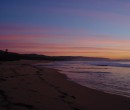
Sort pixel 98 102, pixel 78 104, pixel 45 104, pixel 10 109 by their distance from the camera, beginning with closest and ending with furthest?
pixel 10 109 → pixel 45 104 → pixel 78 104 → pixel 98 102

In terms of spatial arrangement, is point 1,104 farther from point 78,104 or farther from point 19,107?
point 78,104

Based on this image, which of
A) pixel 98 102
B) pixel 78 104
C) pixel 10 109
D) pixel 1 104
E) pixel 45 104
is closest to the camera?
pixel 10 109

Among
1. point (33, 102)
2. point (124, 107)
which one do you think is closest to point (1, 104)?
A: point (33, 102)

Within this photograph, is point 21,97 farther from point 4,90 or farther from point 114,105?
point 114,105

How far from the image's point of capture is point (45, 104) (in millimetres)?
6961

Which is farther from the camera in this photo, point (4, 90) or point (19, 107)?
point (4, 90)

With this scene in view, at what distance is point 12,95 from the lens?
7.74 meters

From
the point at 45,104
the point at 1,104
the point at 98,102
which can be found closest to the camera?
the point at 1,104

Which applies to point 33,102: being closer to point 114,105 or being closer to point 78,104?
point 78,104

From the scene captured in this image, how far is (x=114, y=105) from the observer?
310 inches

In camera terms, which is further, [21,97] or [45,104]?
[21,97]

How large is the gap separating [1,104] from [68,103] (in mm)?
2021

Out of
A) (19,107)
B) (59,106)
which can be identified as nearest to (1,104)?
(19,107)

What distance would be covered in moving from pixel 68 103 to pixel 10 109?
76.7 inches
